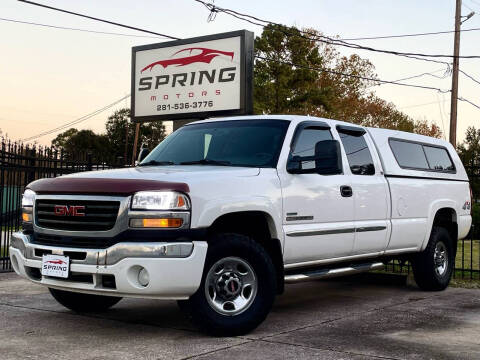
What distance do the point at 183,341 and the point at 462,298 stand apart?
4.32 meters

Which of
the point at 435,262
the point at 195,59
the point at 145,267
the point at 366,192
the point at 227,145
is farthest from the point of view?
the point at 195,59

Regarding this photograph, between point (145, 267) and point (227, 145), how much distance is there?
1.94 m

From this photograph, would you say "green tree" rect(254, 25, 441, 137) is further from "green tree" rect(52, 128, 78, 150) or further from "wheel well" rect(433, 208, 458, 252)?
"green tree" rect(52, 128, 78, 150)

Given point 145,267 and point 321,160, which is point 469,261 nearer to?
point 321,160

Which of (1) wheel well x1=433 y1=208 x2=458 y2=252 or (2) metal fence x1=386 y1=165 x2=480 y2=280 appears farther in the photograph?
(2) metal fence x1=386 y1=165 x2=480 y2=280

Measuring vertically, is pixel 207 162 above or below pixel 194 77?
below

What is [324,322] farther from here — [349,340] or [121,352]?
[121,352]

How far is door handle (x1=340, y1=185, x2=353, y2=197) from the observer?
710 cm

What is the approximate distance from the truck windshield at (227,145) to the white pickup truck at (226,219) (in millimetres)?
16

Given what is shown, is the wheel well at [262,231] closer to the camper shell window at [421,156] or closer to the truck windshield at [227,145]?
the truck windshield at [227,145]

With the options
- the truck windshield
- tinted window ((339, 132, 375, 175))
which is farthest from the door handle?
the truck windshield

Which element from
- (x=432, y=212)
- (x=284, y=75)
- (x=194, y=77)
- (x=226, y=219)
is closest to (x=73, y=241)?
(x=226, y=219)

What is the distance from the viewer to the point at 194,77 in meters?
16.3

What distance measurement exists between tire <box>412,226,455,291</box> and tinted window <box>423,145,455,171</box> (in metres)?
0.84
